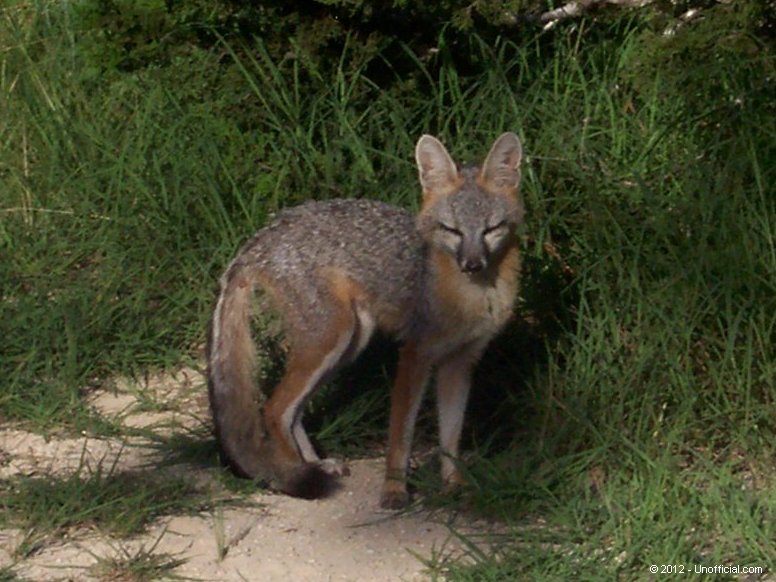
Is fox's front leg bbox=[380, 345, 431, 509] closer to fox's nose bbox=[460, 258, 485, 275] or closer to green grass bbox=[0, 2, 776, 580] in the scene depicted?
green grass bbox=[0, 2, 776, 580]

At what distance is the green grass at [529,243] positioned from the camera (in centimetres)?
455

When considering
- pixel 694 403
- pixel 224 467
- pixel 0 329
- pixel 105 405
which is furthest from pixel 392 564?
pixel 0 329

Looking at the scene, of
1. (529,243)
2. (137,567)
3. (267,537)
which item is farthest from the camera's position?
(529,243)

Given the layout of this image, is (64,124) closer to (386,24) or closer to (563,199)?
(386,24)

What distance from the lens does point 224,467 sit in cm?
483

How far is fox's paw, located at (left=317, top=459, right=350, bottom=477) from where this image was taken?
16.1 feet

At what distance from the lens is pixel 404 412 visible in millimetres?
4789

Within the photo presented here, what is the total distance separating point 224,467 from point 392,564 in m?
0.81

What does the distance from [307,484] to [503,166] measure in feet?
4.16

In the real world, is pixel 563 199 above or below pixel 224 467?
above

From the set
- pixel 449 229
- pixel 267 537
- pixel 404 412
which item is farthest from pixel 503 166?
pixel 267 537

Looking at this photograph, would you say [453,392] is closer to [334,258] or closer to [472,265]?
[472,265]

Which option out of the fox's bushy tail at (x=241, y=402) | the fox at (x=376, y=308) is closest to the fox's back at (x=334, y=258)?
the fox at (x=376, y=308)

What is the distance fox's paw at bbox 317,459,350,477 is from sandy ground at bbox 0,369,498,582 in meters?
0.03
